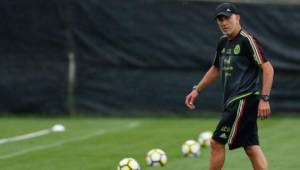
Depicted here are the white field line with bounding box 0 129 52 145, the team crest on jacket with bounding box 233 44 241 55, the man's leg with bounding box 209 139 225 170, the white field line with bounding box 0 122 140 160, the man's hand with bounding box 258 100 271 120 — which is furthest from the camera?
the white field line with bounding box 0 129 52 145

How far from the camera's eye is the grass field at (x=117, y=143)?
1121 cm

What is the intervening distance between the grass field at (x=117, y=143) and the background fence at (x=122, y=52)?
0.70m

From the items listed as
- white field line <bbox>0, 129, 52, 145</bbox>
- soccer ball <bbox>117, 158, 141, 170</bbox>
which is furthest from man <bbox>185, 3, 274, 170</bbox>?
white field line <bbox>0, 129, 52, 145</bbox>

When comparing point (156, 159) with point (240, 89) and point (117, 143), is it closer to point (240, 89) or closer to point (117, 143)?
point (240, 89)

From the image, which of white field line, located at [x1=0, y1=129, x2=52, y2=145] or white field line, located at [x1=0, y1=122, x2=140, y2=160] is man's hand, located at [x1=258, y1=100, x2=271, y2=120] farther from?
white field line, located at [x1=0, y1=129, x2=52, y2=145]

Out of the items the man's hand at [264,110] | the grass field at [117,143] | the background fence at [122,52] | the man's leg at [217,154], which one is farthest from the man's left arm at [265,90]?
the background fence at [122,52]

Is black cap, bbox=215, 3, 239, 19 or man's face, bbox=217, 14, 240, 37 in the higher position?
black cap, bbox=215, 3, 239, 19

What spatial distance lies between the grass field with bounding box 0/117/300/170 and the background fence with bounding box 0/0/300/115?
0.70 m

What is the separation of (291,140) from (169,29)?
6.32m

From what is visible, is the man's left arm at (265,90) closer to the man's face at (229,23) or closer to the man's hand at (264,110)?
the man's hand at (264,110)

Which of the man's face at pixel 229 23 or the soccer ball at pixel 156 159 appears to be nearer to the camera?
the man's face at pixel 229 23

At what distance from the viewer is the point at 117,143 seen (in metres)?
14.0

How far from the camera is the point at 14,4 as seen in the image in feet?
64.8

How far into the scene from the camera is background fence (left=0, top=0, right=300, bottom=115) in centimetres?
1962
